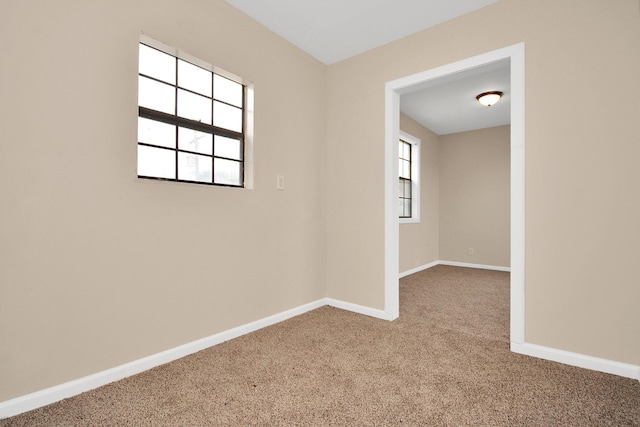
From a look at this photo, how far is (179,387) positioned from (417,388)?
1.32 m

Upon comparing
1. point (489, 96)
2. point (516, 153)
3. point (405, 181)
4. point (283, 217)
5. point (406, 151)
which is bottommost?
point (283, 217)

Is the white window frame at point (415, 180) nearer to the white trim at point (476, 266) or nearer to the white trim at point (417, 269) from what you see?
the white trim at point (417, 269)

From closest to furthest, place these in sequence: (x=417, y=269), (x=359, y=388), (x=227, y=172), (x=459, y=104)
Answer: (x=359, y=388) → (x=227, y=172) → (x=459, y=104) → (x=417, y=269)

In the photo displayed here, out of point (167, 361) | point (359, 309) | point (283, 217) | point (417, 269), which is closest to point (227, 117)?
point (283, 217)

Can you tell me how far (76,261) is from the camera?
5.31 feet

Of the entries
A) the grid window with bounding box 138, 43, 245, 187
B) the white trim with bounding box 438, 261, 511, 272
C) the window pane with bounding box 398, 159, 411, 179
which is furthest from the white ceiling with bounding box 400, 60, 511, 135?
the white trim with bounding box 438, 261, 511, 272

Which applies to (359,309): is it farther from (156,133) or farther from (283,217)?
(156,133)

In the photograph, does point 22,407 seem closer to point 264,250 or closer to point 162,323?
point 162,323

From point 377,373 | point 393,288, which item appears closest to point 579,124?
point 393,288

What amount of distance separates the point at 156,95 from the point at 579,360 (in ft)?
10.7

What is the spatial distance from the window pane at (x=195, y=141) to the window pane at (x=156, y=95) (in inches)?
6.4

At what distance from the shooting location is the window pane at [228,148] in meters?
2.40

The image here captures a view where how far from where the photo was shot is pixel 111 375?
5.67 feet

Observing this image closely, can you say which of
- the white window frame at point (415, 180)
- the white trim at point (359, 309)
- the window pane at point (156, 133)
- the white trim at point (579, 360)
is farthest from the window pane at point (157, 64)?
the white window frame at point (415, 180)
